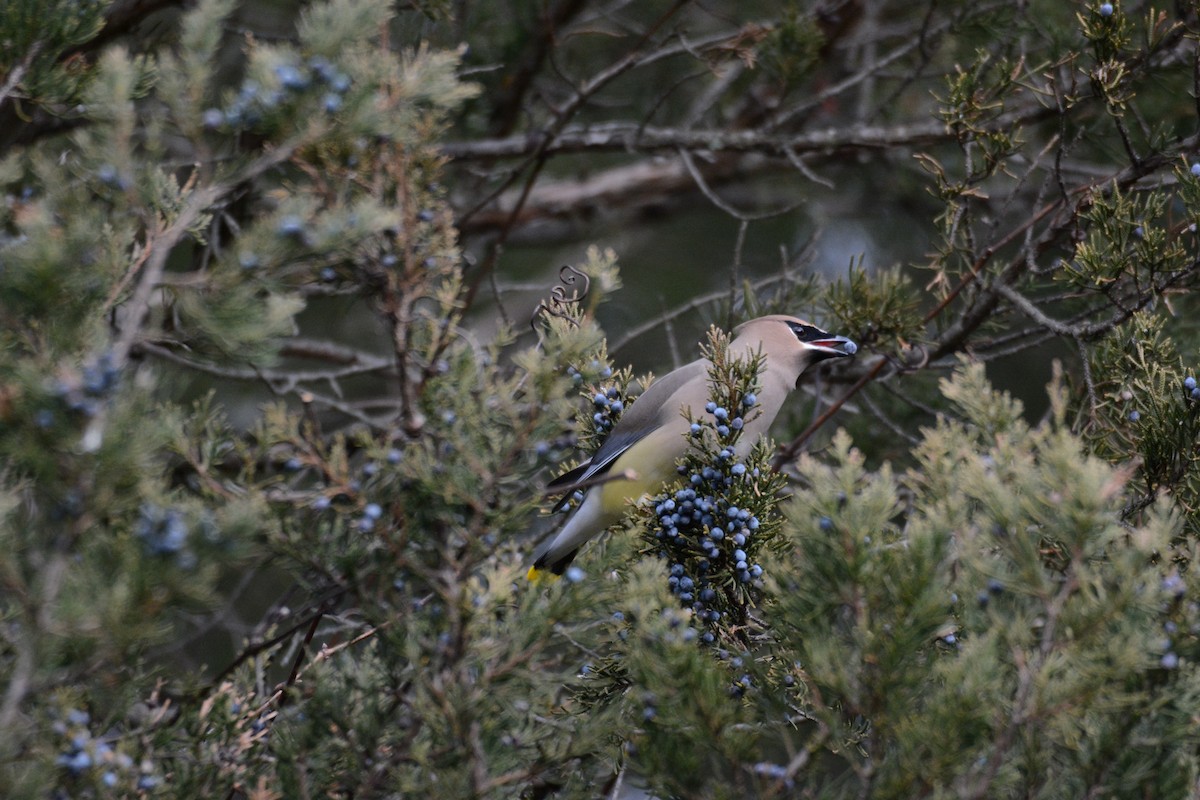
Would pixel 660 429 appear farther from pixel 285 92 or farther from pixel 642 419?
pixel 285 92

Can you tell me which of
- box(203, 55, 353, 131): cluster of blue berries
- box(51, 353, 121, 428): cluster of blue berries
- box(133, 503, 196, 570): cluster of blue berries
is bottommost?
box(133, 503, 196, 570): cluster of blue berries

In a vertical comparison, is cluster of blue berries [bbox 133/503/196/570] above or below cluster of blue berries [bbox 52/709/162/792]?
above

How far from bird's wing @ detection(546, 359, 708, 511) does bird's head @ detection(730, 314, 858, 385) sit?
271mm

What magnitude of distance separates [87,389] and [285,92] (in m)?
0.62

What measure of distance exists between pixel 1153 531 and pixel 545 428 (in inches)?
40.6

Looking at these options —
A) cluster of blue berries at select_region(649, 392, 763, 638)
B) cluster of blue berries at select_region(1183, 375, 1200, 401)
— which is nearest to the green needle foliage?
cluster of blue berries at select_region(649, 392, 763, 638)

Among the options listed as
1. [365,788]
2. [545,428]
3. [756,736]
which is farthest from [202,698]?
[756,736]

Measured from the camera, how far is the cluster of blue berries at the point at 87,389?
1.75m

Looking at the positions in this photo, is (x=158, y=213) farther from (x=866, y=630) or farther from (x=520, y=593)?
(x=866, y=630)

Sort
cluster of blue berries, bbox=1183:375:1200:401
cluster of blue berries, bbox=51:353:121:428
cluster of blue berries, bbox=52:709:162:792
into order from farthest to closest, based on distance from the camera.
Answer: cluster of blue berries, bbox=1183:375:1200:401 < cluster of blue berries, bbox=52:709:162:792 < cluster of blue berries, bbox=51:353:121:428

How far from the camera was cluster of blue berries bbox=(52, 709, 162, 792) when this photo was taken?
186 cm

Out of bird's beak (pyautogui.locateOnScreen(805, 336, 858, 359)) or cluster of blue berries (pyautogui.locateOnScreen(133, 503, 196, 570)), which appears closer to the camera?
cluster of blue berries (pyautogui.locateOnScreen(133, 503, 196, 570))

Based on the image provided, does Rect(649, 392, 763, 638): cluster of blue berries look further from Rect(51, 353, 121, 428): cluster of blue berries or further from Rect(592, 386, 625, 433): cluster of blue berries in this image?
Rect(51, 353, 121, 428): cluster of blue berries

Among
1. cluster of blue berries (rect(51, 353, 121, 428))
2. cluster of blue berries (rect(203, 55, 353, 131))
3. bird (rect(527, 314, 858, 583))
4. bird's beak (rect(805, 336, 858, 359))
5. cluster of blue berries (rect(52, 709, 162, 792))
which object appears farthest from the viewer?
bird's beak (rect(805, 336, 858, 359))
